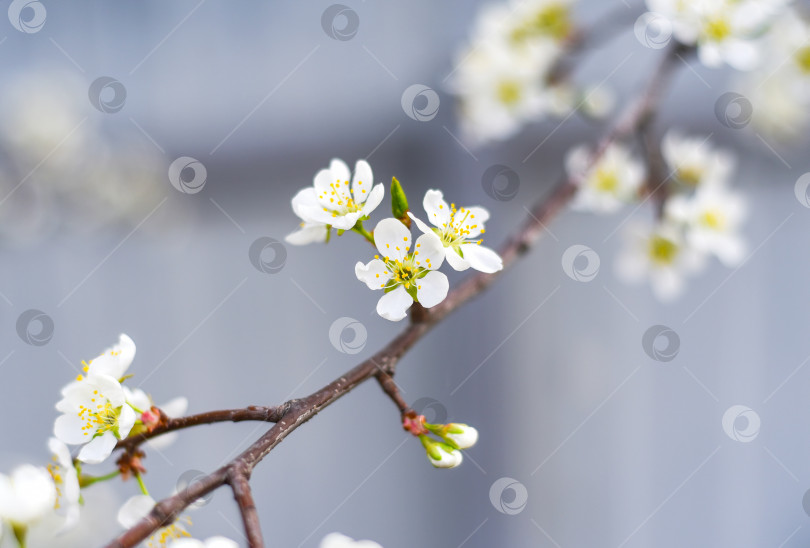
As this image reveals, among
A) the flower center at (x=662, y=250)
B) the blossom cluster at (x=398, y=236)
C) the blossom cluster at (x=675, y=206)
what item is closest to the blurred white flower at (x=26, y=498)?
the blossom cluster at (x=398, y=236)

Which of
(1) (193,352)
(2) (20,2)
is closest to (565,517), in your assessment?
(1) (193,352)

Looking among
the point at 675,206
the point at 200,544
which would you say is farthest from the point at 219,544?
the point at 675,206

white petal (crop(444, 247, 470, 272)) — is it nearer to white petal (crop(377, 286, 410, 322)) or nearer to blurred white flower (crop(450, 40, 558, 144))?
white petal (crop(377, 286, 410, 322))

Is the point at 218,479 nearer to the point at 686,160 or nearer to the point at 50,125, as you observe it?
the point at 686,160

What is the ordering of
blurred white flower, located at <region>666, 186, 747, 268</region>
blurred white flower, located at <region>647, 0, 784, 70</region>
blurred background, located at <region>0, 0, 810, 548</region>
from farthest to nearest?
1. blurred background, located at <region>0, 0, 810, 548</region>
2. blurred white flower, located at <region>666, 186, 747, 268</region>
3. blurred white flower, located at <region>647, 0, 784, 70</region>

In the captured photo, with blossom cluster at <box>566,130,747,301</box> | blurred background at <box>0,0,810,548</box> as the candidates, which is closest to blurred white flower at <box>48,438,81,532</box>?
blossom cluster at <box>566,130,747,301</box>

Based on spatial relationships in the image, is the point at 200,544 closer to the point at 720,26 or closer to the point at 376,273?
the point at 376,273

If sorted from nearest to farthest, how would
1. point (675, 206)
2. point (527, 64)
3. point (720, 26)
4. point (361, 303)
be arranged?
1. point (720, 26)
2. point (675, 206)
3. point (527, 64)
4. point (361, 303)

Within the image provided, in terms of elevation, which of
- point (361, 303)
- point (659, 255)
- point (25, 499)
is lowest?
point (25, 499)
